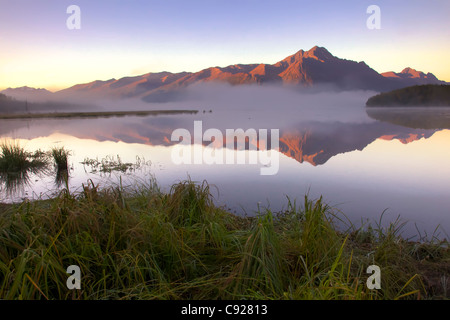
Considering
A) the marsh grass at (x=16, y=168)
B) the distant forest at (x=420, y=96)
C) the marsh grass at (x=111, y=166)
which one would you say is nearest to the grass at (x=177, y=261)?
the marsh grass at (x=16, y=168)

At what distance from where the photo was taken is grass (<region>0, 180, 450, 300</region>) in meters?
2.94

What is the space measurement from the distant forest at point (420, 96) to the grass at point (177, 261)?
16664 cm

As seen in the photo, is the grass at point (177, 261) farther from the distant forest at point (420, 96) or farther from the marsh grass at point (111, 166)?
the distant forest at point (420, 96)

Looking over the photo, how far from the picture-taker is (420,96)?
140 metres

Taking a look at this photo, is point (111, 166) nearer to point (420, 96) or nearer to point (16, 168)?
point (16, 168)

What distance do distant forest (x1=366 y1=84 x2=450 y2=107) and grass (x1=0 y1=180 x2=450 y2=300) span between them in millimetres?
166638

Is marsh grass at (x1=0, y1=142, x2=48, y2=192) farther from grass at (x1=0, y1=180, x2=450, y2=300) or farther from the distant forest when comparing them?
the distant forest

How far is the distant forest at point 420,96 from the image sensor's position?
430ft

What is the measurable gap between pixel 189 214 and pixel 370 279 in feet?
9.57

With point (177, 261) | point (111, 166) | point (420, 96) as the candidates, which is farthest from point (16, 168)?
point (420, 96)

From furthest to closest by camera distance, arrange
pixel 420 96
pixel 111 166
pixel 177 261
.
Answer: pixel 420 96
pixel 111 166
pixel 177 261

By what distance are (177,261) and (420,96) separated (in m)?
175

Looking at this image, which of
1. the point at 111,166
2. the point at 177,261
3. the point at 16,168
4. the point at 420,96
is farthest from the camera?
the point at 420,96
